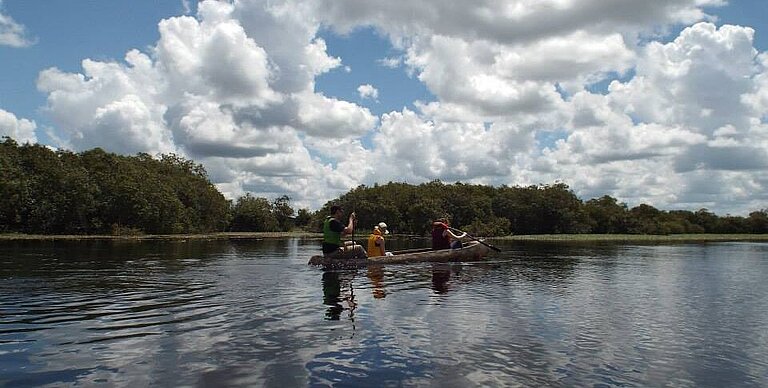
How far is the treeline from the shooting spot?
128375 millimetres

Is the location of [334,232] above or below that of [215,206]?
below

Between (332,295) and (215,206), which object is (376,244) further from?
(215,206)

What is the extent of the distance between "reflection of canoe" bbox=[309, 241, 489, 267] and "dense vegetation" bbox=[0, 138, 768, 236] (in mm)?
14273

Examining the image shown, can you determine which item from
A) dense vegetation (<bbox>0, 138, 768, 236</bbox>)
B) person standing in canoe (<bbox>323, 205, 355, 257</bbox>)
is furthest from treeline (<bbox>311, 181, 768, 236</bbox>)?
person standing in canoe (<bbox>323, 205, 355, 257</bbox>)

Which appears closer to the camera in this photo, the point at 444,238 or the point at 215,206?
the point at 444,238

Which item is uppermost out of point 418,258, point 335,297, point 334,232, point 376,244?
point 334,232

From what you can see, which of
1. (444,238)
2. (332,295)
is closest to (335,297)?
(332,295)

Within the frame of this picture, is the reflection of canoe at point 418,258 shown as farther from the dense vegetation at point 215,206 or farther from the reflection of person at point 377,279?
the dense vegetation at point 215,206

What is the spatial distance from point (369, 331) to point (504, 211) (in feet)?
407

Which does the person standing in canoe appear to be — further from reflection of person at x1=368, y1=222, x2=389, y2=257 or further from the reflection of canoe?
reflection of person at x1=368, y1=222, x2=389, y2=257

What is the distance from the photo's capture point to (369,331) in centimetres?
1309

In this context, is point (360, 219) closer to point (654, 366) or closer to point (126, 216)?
point (126, 216)

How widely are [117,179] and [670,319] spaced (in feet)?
299

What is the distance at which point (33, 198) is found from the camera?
81.3 metres
